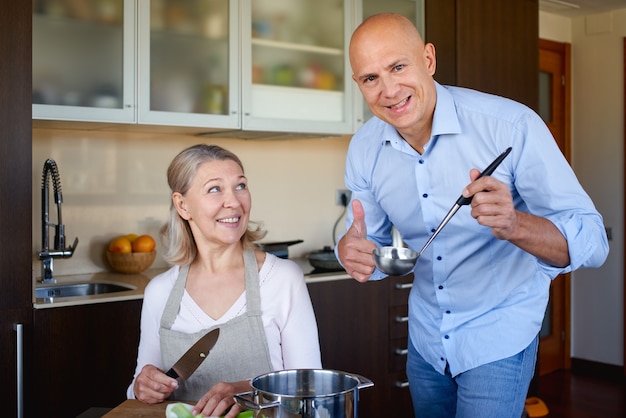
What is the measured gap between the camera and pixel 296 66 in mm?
3521

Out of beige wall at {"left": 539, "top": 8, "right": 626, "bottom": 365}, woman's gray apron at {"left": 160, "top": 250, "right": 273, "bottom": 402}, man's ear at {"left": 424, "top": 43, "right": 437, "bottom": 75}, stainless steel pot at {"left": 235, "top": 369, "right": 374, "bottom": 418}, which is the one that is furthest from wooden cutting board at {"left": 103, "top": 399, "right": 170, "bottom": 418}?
beige wall at {"left": 539, "top": 8, "right": 626, "bottom": 365}

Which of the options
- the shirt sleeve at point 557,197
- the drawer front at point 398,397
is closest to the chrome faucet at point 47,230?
the drawer front at point 398,397

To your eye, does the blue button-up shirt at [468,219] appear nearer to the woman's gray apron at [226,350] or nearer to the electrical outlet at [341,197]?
the woman's gray apron at [226,350]

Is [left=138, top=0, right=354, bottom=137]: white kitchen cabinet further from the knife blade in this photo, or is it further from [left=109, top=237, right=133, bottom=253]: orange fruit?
the knife blade

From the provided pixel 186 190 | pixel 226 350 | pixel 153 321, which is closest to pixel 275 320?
pixel 226 350

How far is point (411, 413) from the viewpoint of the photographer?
3.53 m

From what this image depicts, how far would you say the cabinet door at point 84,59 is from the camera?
9.37ft

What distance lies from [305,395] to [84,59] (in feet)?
7.11

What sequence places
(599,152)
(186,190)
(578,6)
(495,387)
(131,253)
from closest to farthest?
(495,387), (186,190), (131,253), (578,6), (599,152)

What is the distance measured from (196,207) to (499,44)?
2.43 meters

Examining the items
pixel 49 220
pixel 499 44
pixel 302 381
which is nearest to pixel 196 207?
pixel 302 381

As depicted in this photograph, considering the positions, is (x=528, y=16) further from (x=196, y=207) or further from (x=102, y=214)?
(x=196, y=207)

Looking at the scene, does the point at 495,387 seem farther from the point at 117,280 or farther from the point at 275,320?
the point at 117,280

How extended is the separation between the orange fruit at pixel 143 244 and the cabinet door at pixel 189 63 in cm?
52
